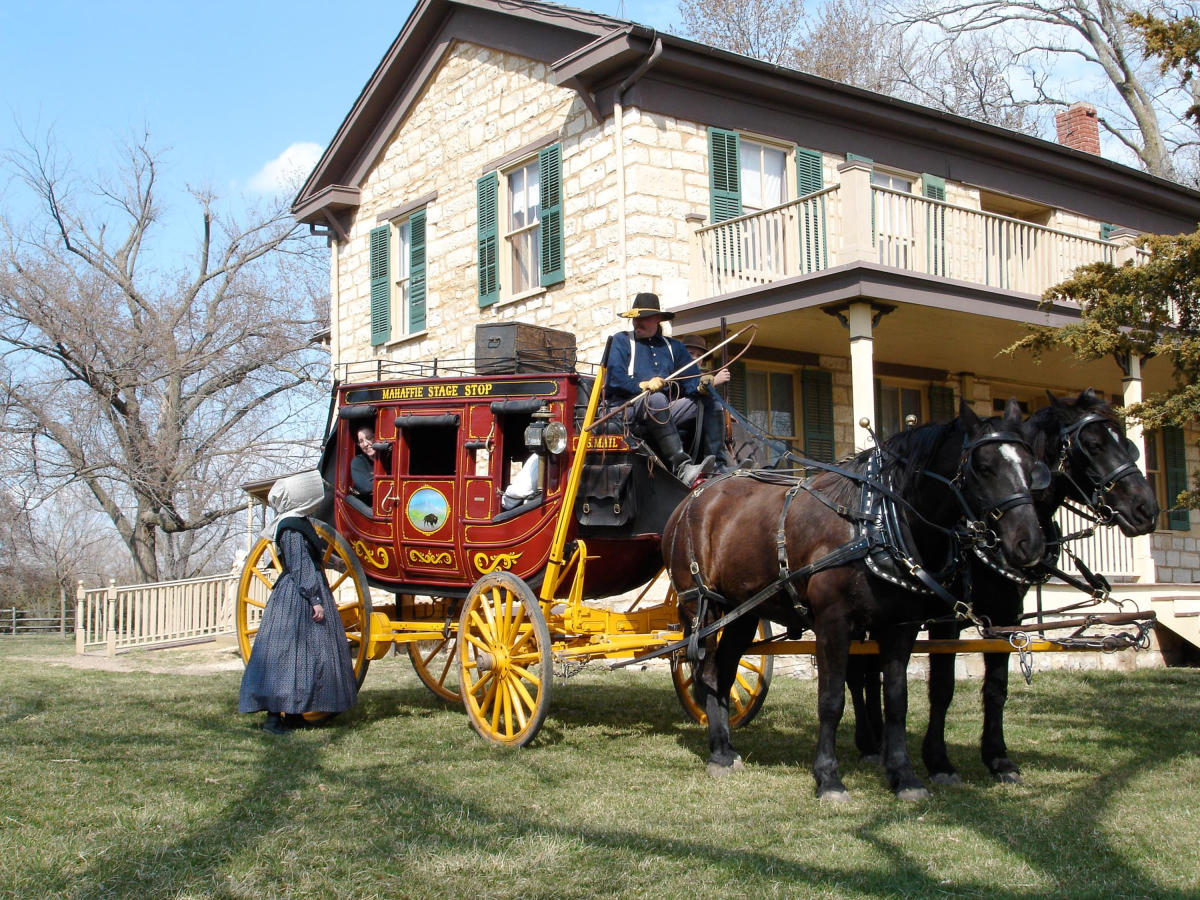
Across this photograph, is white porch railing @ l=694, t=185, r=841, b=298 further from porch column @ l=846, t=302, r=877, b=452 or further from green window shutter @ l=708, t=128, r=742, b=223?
green window shutter @ l=708, t=128, r=742, b=223

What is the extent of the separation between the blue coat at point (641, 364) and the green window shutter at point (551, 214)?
6435 mm

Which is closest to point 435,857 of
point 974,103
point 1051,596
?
point 1051,596

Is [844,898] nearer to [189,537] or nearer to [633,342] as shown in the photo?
[633,342]

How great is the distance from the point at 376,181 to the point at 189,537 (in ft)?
62.1

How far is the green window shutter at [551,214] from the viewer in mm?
14719

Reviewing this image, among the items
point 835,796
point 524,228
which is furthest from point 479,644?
point 524,228

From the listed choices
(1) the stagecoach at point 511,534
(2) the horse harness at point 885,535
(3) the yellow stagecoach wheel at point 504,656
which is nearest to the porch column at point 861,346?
(1) the stagecoach at point 511,534

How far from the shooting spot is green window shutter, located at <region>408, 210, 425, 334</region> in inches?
682

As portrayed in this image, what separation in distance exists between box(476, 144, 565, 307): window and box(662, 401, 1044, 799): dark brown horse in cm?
822

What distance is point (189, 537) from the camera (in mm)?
34188

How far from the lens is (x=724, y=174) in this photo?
46.7 ft

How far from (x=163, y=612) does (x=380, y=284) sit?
6408 mm

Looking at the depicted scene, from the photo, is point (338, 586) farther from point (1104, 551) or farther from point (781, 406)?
point (1104, 551)

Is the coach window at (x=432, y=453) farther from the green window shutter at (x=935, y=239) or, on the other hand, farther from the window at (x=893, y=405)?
the window at (x=893, y=405)
